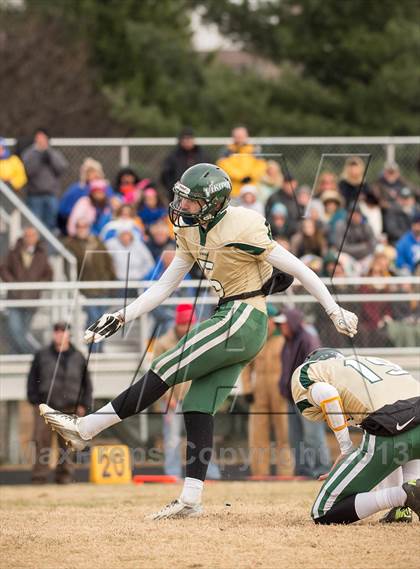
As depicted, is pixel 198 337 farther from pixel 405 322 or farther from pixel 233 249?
pixel 405 322

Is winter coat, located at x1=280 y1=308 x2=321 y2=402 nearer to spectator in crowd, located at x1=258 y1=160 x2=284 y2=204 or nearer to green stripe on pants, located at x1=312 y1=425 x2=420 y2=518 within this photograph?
spectator in crowd, located at x1=258 y1=160 x2=284 y2=204

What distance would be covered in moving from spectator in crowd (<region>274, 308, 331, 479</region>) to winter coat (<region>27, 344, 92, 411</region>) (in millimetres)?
2151

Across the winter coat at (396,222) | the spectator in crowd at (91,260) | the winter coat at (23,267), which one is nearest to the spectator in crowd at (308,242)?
the winter coat at (396,222)

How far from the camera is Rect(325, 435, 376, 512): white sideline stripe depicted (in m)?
7.88

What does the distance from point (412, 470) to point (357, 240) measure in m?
7.42

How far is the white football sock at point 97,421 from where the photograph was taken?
8.20m

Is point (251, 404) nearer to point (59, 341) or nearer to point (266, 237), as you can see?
point (59, 341)

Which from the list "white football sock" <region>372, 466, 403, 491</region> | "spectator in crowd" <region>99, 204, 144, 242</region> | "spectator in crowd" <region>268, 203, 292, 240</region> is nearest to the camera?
"white football sock" <region>372, 466, 403, 491</region>

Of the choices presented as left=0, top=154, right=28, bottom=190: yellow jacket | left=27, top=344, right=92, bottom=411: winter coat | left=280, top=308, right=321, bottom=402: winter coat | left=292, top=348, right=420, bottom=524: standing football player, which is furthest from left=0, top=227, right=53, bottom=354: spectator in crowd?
left=292, top=348, right=420, bottom=524: standing football player

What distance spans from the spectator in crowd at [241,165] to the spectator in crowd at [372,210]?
1.34 meters

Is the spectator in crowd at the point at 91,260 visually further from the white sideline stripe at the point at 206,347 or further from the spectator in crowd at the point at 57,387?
the white sideline stripe at the point at 206,347

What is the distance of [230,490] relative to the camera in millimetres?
12430

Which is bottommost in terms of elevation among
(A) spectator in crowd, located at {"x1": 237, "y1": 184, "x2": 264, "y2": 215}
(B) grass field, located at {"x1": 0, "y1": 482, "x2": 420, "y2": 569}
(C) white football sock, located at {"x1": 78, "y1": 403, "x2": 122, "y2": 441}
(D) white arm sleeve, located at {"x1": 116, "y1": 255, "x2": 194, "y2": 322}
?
(B) grass field, located at {"x1": 0, "y1": 482, "x2": 420, "y2": 569}

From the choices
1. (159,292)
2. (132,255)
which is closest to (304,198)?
(132,255)
